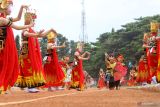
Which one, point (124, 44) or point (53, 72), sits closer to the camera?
point (53, 72)

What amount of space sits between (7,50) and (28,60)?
3478 millimetres

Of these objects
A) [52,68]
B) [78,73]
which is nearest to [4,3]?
[52,68]

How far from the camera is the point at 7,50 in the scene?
1026cm

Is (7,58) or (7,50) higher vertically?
(7,50)

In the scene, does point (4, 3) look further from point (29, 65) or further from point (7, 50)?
point (29, 65)

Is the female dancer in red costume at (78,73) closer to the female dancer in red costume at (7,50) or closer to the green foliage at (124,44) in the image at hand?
the female dancer in red costume at (7,50)

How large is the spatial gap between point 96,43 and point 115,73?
3780 cm

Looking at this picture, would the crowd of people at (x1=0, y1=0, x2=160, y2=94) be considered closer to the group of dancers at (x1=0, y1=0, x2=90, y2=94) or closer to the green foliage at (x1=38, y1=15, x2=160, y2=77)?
the group of dancers at (x1=0, y1=0, x2=90, y2=94)

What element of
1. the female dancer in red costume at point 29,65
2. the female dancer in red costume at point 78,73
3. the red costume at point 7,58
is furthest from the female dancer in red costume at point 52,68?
the red costume at point 7,58

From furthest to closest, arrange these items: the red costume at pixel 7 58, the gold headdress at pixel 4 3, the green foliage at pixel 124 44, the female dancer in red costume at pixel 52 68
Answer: the green foliage at pixel 124 44, the female dancer in red costume at pixel 52 68, the red costume at pixel 7 58, the gold headdress at pixel 4 3

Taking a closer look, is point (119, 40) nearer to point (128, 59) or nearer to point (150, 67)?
point (128, 59)

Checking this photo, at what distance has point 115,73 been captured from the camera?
17.2 metres

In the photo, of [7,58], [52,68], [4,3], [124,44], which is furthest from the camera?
[124,44]

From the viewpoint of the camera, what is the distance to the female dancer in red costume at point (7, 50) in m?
10.0
